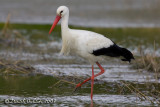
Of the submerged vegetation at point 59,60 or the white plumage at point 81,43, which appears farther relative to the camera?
the submerged vegetation at point 59,60

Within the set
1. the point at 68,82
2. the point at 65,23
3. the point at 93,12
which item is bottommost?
the point at 68,82

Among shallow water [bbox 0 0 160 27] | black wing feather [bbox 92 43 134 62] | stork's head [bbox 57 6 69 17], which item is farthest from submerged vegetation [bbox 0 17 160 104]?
stork's head [bbox 57 6 69 17]

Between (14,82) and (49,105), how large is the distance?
189cm

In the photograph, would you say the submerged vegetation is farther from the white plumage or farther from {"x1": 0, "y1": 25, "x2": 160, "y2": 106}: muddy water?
the white plumage

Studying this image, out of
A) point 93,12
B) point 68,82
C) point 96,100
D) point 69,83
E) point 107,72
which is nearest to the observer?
point 96,100

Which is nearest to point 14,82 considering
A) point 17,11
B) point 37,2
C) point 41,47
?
point 41,47

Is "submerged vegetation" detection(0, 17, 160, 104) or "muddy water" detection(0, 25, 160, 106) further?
"submerged vegetation" detection(0, 17, 160, 104)

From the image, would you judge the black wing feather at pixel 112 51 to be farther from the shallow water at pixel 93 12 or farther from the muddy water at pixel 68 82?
the shallow water at pixel 93 12

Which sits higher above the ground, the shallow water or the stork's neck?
the shallow water

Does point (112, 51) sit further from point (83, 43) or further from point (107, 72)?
point (107, 72)

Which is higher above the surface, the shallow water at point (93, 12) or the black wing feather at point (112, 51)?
the shallow water at point (93, 12)

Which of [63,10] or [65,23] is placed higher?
[63,10]

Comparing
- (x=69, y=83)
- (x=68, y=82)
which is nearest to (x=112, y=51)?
(x=68, y=82)

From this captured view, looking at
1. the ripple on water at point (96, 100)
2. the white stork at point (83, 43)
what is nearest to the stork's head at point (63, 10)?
the white stork at point (83, 43)
